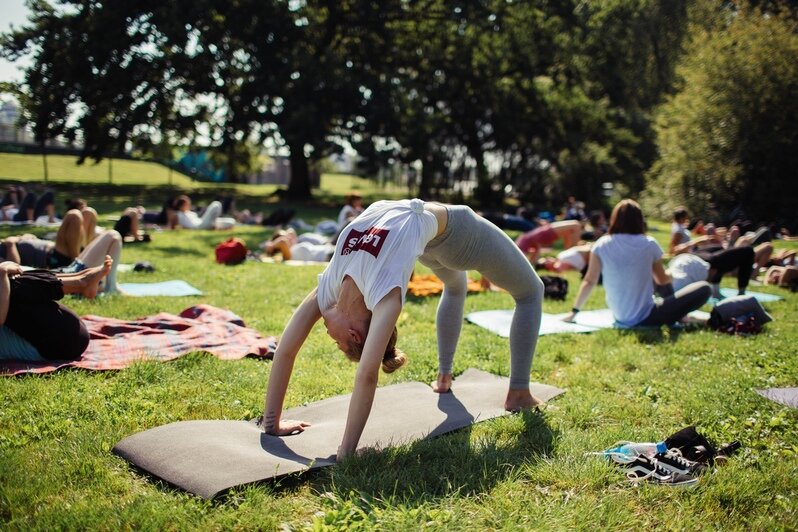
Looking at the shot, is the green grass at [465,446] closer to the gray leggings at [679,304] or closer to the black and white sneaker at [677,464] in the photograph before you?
the black and white sneaker at [677,464]

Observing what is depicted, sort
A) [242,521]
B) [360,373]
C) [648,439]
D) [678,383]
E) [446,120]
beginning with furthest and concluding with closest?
[446,120], [678,383], [648,439], [360,373], [242,521]

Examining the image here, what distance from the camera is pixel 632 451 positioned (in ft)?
11.0

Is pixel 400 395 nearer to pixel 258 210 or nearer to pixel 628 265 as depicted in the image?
pixel 628 265

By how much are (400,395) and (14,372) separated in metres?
2.73

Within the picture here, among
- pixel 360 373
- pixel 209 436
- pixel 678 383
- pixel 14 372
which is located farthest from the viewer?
pixel 678 383

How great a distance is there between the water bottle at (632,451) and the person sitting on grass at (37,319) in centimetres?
390

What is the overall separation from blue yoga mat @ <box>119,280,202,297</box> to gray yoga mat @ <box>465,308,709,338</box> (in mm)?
3664

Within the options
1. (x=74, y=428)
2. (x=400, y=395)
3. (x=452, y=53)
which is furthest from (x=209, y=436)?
(x=452, y=53)

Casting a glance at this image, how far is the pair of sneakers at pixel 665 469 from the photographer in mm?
3115

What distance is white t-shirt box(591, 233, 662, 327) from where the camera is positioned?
653 centimetres

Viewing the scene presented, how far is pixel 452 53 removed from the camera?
2609 cm

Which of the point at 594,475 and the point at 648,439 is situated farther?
the point at 648,439

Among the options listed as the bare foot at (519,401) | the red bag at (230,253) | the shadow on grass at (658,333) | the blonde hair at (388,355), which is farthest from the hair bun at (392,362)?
the red bag at (230,253)

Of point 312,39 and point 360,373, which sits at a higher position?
point 312,39
